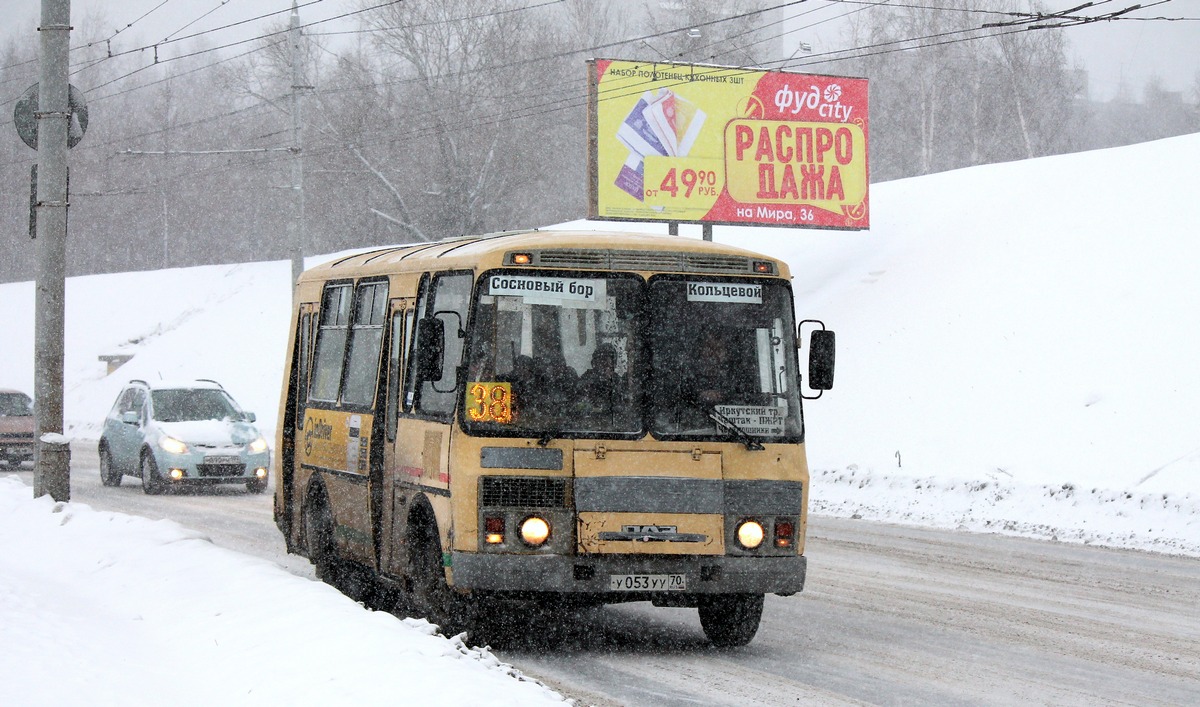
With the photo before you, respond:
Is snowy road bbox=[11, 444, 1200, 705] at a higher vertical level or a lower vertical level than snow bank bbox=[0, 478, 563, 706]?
lower

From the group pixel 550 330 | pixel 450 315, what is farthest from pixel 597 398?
pixel 450 315

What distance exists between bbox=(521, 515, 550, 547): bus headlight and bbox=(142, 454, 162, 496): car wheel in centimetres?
1442

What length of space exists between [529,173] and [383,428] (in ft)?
173

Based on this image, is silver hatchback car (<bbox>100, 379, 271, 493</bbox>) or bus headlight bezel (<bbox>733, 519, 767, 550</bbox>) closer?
bus headlight bezel (<bbox>733, 519, 767, 550</bbox>)

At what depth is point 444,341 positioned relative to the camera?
10.1m

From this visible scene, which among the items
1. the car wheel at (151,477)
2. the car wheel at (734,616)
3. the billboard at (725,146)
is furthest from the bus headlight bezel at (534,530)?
the billboard at (725,146)

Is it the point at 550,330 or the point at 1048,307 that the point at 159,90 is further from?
the point at 550,330

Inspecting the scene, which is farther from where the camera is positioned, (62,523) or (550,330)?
(62,523)

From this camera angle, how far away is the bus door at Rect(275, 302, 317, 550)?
46.2 feet

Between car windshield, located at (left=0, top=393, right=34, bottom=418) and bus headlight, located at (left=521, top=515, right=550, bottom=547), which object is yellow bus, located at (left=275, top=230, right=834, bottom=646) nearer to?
bus headlight, located at (left=521, top=515, right=550, bottom=547)

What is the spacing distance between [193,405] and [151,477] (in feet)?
5.02

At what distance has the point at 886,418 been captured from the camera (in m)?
24.6

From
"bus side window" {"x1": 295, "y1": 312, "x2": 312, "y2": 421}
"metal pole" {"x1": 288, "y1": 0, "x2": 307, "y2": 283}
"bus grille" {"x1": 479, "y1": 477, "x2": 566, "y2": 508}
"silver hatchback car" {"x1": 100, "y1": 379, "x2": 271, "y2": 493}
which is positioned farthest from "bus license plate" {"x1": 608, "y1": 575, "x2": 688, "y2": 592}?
"metal pole" {"x1": 288, "y1": 0, "x2": 307, "y2": 283}

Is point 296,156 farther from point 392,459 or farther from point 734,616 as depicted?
point 734,616
